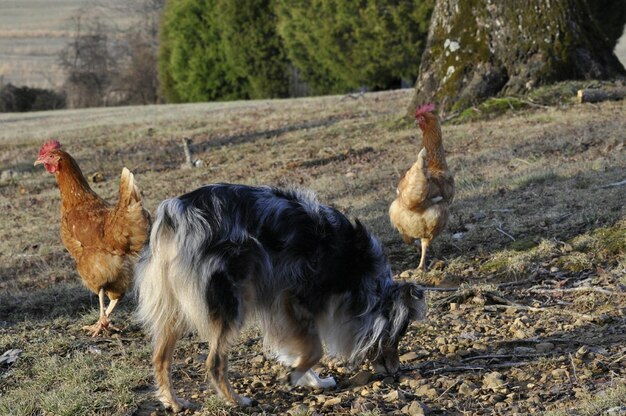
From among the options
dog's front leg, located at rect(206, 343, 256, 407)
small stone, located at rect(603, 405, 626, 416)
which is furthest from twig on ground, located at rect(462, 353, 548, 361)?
dog's front leg, located at rect(206, 343, 256, 407)

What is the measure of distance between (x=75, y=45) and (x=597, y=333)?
38844mm

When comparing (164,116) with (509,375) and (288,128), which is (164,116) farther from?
(509,375)

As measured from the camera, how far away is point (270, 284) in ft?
15.7

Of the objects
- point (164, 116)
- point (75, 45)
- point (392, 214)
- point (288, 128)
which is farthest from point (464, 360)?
point (75, 45)

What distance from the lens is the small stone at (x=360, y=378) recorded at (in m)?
5.15

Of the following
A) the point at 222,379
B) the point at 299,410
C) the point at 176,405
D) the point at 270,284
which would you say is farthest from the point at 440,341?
the point at 176,405

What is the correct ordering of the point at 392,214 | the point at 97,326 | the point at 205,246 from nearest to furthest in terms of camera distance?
the point at 205,246, the point at 97,326, the point at 392,214

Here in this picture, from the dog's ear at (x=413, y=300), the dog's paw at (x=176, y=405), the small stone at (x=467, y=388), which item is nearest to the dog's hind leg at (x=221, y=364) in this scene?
the dog's paw at (x=176, y=405)

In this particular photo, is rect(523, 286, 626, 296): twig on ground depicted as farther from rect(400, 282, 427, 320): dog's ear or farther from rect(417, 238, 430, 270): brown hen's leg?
rect(400, 282, 427, 320): dog's ear

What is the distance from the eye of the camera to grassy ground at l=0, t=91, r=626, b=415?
4.90 metres

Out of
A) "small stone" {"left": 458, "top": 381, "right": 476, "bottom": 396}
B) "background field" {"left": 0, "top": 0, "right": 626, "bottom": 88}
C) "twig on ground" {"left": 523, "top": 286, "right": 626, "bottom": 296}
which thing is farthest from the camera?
"background field" {"left": 0, "top": 0, "right": 626, "bottom": 88}

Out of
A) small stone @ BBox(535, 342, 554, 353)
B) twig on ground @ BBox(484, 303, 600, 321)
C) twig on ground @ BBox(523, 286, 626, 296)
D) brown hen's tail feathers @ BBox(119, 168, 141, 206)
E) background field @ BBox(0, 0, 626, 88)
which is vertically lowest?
small stone @ BBox(535, 342, 554, 353)

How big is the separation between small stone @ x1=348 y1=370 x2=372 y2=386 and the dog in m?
0.10

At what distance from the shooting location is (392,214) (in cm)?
748
